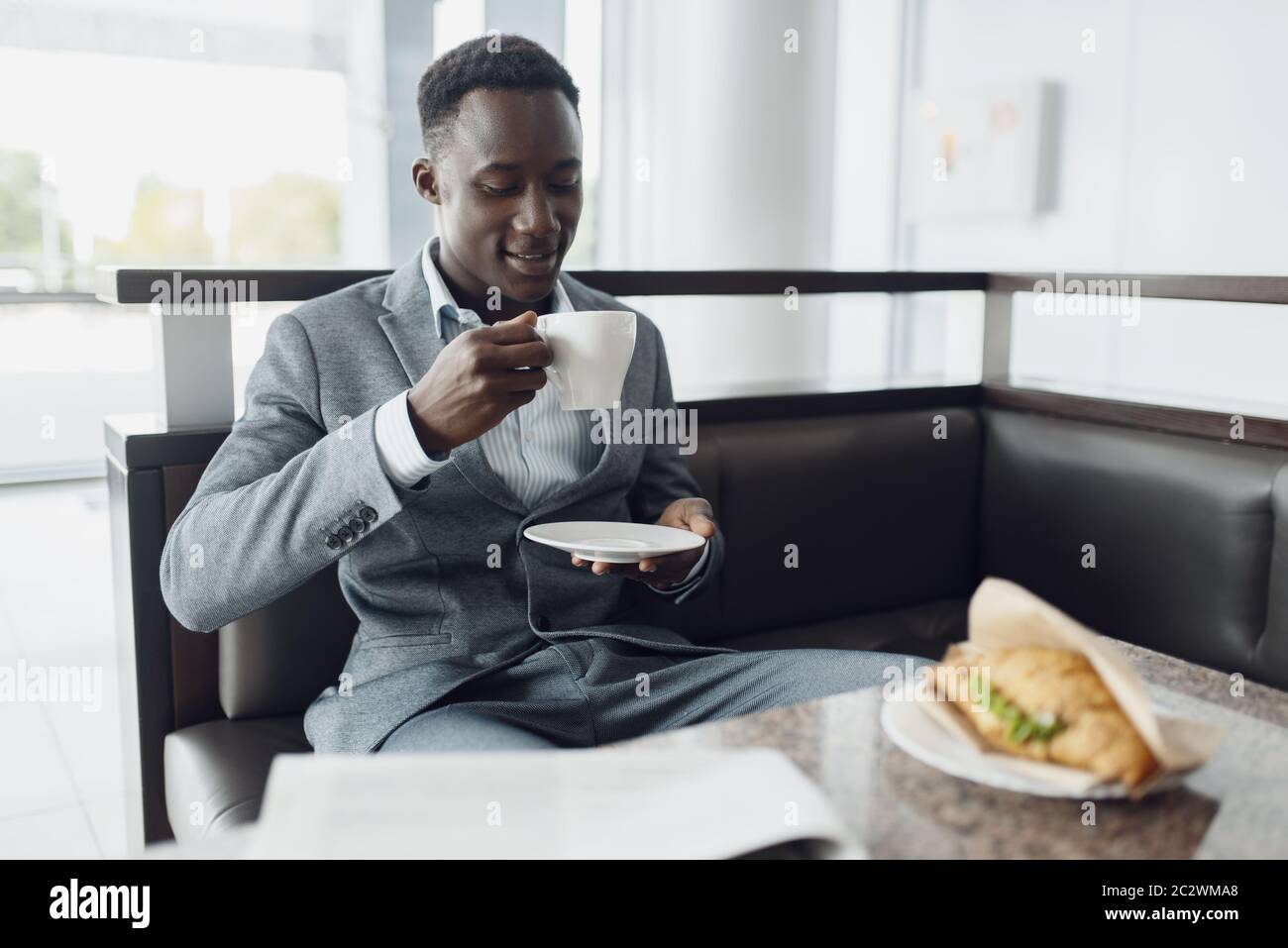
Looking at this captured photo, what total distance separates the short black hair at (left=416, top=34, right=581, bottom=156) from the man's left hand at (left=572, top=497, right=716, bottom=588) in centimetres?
58

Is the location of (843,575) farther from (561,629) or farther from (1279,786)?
(1279,786)

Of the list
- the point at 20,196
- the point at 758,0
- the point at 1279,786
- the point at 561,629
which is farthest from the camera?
the point at 20,196

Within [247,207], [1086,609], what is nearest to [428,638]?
[1086,609]

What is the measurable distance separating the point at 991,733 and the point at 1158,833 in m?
0.12

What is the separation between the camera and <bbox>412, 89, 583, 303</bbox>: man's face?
1.49m

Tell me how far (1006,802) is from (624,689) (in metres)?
0.70

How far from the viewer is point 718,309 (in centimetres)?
448

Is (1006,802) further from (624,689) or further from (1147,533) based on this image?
(1147,533)

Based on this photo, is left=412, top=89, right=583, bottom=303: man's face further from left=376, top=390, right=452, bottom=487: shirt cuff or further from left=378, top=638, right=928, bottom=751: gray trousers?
left=378, top=638, right=928, bottom=751: gray trousers

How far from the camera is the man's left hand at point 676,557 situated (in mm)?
1412

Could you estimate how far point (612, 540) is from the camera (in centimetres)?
129

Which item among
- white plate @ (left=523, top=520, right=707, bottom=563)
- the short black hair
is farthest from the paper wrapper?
the short black hair

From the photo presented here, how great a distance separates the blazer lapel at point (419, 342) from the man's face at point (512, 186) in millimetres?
79

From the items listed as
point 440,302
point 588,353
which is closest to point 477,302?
point 440,302
